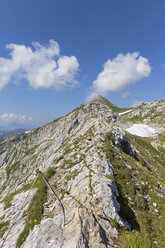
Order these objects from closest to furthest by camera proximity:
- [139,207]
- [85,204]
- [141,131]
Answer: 1. [85,204]
2. [139,207]
3. [141,131]

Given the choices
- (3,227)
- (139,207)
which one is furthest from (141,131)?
(3,227)

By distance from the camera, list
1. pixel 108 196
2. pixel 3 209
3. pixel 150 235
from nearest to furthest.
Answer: pixel 150 235 → pixel 108 196 → pixel 3 209

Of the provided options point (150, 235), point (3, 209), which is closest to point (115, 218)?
point (150, 235)

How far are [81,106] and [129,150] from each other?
8574 centimetres

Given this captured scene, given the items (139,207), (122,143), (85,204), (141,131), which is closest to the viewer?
(85,204)

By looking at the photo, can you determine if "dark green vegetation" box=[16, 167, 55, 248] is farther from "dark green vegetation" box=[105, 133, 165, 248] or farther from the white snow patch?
the white snow patch

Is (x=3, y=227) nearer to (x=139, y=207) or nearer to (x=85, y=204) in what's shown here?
(x=85, y=204)

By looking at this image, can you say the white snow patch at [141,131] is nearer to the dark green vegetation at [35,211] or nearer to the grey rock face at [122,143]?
the grey rock face at [122,143]

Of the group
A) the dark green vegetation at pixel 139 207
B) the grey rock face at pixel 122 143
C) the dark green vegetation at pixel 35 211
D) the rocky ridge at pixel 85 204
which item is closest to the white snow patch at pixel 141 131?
the grey rock face at pixel 122 143

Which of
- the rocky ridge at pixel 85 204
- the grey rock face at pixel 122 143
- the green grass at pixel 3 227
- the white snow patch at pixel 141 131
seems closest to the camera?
the rocky ridge at pixel 85 204

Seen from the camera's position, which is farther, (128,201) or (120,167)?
(120,167)

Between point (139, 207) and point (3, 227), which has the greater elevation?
point (3, 227)

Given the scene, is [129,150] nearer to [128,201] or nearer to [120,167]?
[120,167]

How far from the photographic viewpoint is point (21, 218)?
12375 millimetres
